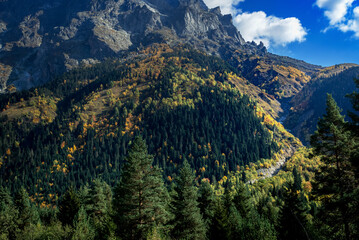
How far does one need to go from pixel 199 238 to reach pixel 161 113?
16677 cm

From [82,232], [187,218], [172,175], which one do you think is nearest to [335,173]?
[187,218]

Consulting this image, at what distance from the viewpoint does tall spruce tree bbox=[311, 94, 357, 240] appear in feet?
70.2

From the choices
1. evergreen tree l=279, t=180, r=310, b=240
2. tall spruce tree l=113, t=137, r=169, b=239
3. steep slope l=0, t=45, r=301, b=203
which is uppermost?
steep slope l=0, t=45, r=301, b=203

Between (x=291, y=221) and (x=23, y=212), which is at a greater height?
(x=23, y=212)

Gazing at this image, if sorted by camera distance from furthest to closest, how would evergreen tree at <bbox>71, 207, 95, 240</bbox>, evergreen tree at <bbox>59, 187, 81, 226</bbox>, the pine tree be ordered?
evergreen tree at <bbox>59, 187, 81, 226</bbox> < the pine tree < evergreen tree at <bbox>71, 207, 95, 240</bbox>

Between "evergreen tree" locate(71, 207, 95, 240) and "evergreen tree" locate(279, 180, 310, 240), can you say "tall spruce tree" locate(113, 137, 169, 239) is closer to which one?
"evergreen tree" locate(71, 207, 95, 240)

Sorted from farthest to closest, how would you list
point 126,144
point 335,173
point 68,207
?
1. point 126,144
2. point 68,207
3. point 335,173

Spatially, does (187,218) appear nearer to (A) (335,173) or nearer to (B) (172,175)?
(A) (335,173)

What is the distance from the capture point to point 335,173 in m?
22.9

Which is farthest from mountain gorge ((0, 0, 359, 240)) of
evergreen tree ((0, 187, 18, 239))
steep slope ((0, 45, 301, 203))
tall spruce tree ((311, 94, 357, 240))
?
steep slope ((0, 45, 301, 203))

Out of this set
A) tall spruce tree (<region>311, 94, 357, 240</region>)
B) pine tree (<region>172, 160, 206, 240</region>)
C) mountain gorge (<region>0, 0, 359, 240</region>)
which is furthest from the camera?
pine tree (<region>172, 160, 206, 240</region>)

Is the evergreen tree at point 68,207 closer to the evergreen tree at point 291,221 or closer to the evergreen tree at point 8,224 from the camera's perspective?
the evergreen tree at point 8,224

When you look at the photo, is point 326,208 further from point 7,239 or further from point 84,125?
point 84,125

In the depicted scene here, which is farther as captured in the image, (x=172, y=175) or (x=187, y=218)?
(x=172, y=175)
